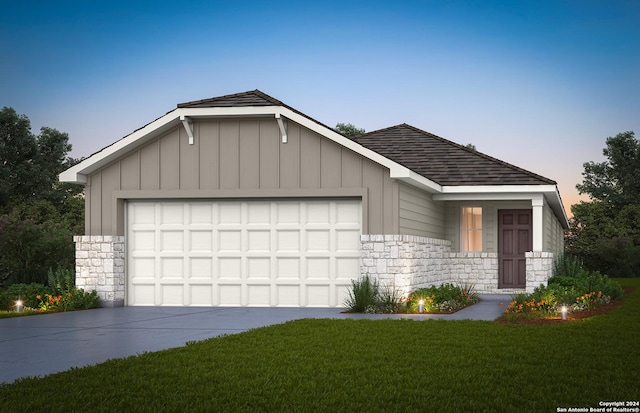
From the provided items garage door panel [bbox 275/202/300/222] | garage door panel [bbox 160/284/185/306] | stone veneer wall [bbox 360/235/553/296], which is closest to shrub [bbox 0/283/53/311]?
garage door panel [bbox 160/284/185/306]

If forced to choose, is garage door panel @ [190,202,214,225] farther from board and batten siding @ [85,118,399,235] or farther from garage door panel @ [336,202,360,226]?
garage door panel @ [336,202,360,226]

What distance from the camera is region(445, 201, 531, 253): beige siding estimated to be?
23.7 m

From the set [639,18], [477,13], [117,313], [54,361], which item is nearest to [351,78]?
[477,13]

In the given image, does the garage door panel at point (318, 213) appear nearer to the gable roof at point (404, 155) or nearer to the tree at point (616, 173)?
the gable roof at point (404, 155)

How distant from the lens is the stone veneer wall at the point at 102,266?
18.8 meters

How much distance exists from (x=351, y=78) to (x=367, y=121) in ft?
22.0

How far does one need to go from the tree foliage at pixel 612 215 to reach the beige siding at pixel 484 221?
18.0m

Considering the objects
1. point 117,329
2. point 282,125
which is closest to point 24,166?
point 282,125

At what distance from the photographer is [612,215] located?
168 feet

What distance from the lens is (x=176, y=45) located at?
85.7ft

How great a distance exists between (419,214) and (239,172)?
15.1 ft

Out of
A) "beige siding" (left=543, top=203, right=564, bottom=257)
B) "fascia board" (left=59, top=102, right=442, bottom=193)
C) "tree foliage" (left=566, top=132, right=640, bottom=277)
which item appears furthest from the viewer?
"tree foliage" (left=566, top=132, right=640, bottom=277)

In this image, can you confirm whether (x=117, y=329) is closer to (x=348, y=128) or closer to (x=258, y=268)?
(x=258, y=268)

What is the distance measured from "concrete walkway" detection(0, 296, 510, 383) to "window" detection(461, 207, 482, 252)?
13.1 feet
